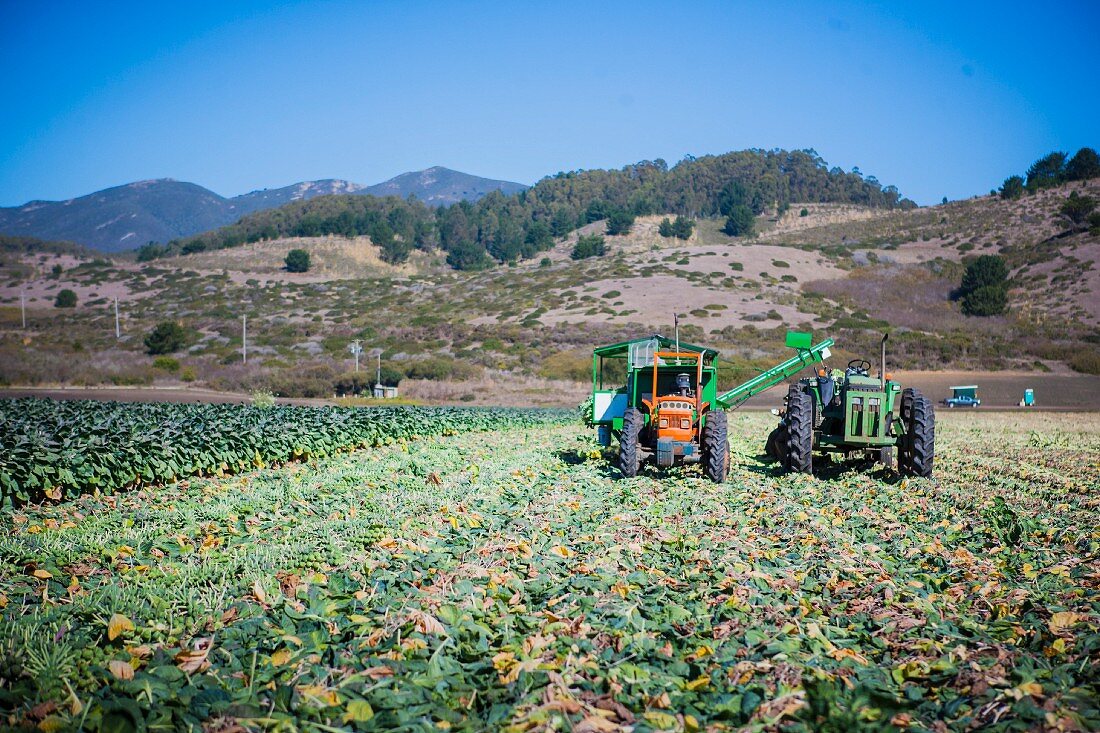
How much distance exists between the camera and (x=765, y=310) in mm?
58844

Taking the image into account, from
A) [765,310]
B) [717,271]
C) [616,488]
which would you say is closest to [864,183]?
[717,271]

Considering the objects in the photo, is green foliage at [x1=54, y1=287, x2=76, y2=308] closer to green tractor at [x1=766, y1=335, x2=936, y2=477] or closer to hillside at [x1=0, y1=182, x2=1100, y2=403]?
hillside at [x1=0, y1=182, x2=1100, y2=403]

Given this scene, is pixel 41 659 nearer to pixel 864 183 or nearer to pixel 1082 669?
pixel 1082 669

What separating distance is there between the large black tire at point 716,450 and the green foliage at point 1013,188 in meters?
91.7

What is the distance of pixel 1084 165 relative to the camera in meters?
86.2

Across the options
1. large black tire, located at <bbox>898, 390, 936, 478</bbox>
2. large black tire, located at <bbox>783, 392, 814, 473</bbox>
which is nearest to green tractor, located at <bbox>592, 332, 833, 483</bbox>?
large black tire, located at <bbox>783, 392, 814, 473</bbox>

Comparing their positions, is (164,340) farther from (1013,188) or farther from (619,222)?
(1013,188)

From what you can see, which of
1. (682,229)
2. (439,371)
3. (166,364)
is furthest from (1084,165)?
(166,364)

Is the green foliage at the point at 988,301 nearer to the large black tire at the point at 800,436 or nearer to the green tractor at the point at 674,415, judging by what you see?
the green tractor at the point at 674,415

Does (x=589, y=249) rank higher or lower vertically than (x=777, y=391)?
higher

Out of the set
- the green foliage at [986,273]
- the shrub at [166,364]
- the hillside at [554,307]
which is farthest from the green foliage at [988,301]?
the shrub at [166,364]

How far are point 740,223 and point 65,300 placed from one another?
77.9m

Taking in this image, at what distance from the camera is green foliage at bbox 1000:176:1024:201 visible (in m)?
86.8

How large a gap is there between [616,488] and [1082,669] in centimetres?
752
